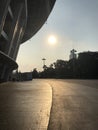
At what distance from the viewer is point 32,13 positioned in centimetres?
5438

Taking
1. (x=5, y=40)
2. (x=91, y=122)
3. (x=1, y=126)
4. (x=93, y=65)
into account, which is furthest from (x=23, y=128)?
(x=93, y=65)

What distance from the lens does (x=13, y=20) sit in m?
39.5

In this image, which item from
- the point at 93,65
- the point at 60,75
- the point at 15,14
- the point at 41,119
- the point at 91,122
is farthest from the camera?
the point at 60,75

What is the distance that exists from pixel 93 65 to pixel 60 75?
2191cm

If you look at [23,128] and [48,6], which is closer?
[23,128]

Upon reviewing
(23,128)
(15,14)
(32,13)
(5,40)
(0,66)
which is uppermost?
(32,13)

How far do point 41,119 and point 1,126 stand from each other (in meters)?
1.54

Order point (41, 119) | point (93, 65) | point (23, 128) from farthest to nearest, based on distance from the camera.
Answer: point (93, 65)
point (41, 119)
point (23, 128)

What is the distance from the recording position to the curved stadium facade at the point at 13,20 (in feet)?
109

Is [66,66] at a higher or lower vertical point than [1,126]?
higher

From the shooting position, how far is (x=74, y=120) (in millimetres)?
8438

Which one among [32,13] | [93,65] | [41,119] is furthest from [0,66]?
[93,65]

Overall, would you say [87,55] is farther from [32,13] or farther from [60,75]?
[32,13]

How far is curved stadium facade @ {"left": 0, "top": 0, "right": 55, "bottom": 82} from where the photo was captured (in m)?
33.3
